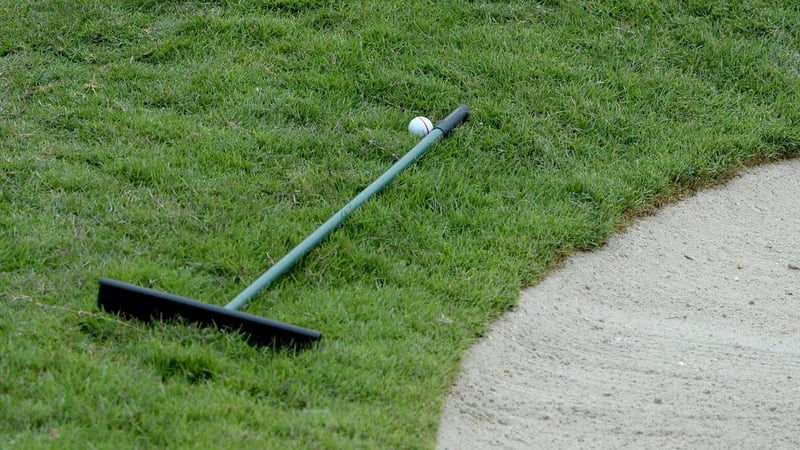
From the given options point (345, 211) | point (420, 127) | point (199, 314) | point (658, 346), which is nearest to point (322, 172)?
point (345, 211)

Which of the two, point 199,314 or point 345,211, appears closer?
point 199,314

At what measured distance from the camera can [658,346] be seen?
14.3 ft

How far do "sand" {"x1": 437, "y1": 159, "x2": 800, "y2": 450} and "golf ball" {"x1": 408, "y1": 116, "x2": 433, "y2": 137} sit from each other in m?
1.10

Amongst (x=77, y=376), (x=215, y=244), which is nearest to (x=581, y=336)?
(x=215, y=244)

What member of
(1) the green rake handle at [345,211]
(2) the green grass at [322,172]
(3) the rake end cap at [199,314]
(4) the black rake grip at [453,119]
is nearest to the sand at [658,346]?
(2) the green grass at [322,172]

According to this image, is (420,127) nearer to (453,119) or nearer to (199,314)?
(453,119)

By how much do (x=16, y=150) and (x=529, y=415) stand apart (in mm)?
2889

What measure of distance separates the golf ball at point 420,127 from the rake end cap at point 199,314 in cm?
197

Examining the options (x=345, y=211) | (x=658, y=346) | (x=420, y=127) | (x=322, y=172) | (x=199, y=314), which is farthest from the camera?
(x=420, y=127)

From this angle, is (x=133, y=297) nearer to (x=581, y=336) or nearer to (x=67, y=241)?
(x=67, y=241)

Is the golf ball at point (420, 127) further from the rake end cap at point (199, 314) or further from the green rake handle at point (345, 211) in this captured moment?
the rake end cap at point (199, 314)

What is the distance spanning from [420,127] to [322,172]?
0.68 meters

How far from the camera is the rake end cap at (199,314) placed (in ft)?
12.3

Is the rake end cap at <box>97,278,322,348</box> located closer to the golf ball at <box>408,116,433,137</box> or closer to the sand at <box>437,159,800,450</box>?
the sand at <box>437,159,800,450</box>
